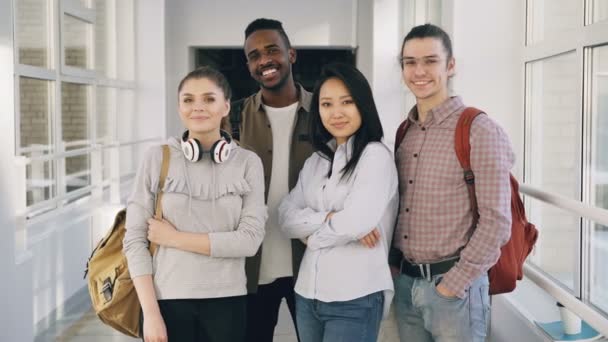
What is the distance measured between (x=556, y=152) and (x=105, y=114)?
440 cm

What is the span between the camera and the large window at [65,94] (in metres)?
4.24

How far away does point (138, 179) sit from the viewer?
5.79 feet

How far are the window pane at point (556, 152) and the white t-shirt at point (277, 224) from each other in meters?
1.01

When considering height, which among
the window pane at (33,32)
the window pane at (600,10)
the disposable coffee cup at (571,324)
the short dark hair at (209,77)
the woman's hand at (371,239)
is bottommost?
→ the disposable coffee cup at (571,324)

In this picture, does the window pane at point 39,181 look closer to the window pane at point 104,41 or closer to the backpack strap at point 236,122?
the window pane at point 104,41

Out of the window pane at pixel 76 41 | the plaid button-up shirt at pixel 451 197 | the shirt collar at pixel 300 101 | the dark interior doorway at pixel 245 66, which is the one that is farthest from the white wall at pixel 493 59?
the dark interior doorway at pixel 245 66

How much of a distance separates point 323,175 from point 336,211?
4.2 inches

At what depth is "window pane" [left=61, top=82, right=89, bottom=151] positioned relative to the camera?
16.4 feet

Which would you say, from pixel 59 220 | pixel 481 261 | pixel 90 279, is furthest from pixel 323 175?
pixel 59 220

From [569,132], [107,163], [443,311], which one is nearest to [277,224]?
[443,311]

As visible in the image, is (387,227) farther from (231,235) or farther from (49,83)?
(49,83)

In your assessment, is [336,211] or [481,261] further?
[336,211]

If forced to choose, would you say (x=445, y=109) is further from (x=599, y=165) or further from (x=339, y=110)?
(x=599, y=165)

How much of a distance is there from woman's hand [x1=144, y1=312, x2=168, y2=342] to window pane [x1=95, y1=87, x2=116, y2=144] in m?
4.37
